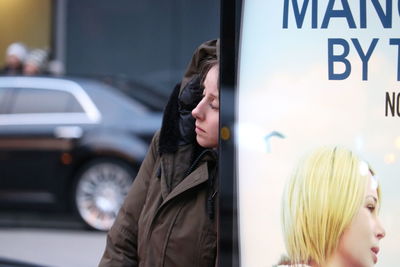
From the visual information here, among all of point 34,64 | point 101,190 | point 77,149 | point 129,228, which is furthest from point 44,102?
point 129,228

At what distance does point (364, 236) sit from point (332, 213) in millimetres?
100

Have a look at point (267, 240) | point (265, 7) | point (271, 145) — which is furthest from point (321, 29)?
point (267, 240)

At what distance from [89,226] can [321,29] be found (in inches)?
319

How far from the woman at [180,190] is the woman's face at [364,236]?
21.7 inches

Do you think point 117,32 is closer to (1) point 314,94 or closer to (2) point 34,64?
(2) point 34,64

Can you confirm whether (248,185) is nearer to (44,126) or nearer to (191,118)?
(191,118)

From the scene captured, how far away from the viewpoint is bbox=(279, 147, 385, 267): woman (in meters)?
2.37

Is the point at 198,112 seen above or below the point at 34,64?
below

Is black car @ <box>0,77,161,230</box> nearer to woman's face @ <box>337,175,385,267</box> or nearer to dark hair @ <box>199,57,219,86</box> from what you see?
dark hair @ <box>199,57,219,86</box>

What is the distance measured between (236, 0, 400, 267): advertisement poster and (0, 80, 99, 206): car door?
7.95 m

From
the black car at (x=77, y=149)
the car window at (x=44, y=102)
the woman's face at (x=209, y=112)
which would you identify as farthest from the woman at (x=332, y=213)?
the car window at (x=44, y=102)

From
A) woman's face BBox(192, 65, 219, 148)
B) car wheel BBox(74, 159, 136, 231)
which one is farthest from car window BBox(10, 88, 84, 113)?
woman's face BBox(192, 65, 219, 148)

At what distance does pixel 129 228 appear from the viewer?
3.09 meters

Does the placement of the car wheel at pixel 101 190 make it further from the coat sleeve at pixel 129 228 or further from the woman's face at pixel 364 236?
the woman's face at pixel 364 236
